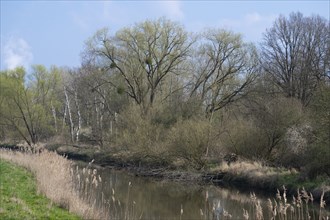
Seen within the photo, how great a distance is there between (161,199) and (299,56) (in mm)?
23197

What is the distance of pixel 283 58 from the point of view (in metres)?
38.7

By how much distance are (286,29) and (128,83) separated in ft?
52.4

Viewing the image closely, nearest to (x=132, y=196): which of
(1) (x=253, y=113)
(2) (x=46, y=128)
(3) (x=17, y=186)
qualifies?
(3) (x=17, y=186)

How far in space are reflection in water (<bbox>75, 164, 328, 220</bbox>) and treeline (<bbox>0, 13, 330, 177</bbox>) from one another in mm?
4825

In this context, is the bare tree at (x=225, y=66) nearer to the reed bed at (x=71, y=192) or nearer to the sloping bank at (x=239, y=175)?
the sloping bank at (x=239, y=175)

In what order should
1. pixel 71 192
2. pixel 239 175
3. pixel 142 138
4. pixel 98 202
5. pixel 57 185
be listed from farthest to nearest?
1. pixel 142 138
2. pixel 239 175
3. pixel 98 202
4. pixel 57 185
5. pixel 71 192

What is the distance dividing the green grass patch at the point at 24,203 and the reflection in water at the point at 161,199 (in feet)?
5.17

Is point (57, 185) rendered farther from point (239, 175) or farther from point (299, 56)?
point (299, 56)

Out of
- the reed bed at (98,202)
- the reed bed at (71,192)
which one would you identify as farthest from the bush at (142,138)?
the reed bed at (71,192)

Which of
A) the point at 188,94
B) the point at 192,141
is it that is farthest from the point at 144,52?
the point at 192,141

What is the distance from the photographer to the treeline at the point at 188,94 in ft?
91.7

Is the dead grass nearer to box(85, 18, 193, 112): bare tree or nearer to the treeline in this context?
the treeline

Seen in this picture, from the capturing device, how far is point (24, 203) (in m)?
11.1

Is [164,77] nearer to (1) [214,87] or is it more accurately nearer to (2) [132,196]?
(1) [214,87]
